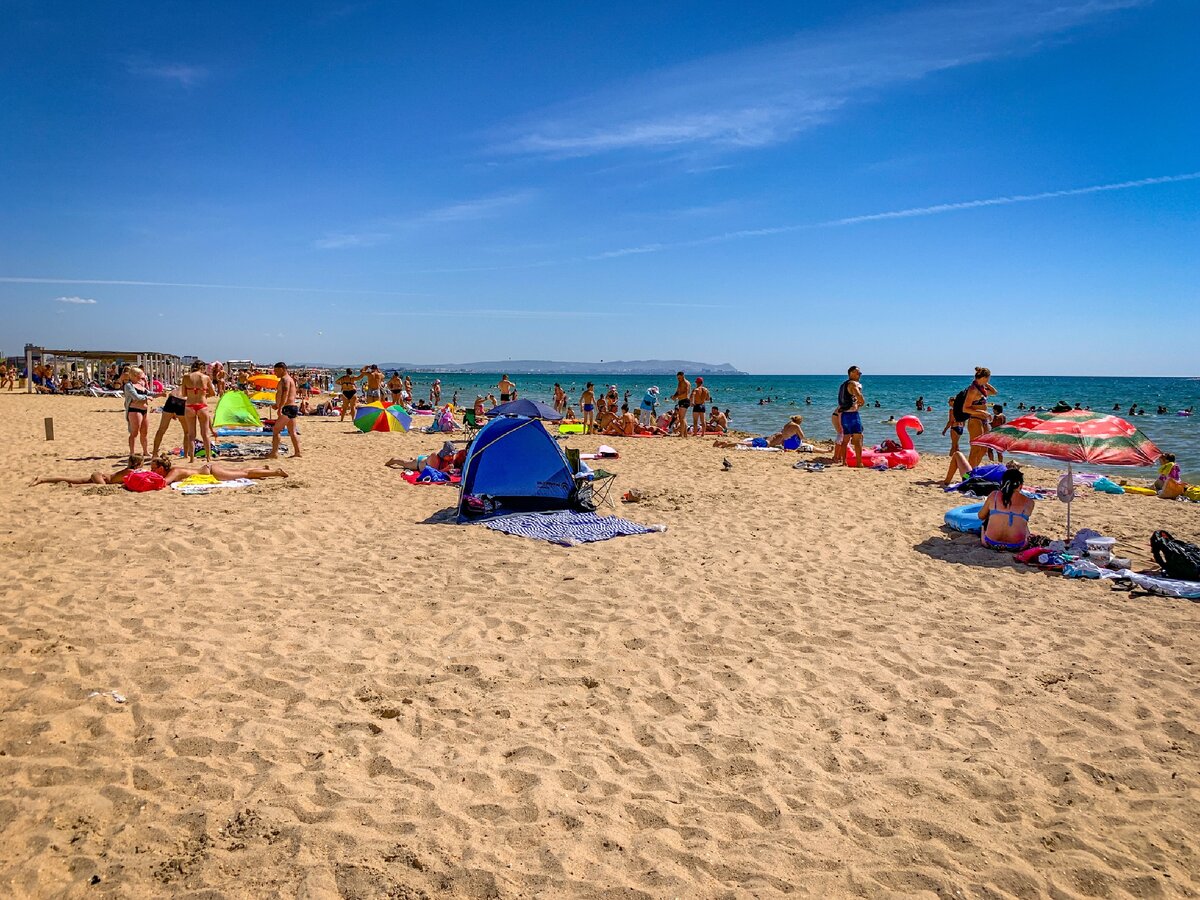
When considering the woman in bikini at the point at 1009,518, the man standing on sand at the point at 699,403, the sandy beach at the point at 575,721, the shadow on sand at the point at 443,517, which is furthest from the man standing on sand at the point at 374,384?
the woman in bikini at the point at 1009,518

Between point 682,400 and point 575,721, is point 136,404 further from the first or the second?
point 682,400

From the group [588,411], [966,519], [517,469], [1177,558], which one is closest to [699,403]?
[588,411]

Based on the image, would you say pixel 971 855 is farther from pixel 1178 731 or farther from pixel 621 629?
pixel 621 629

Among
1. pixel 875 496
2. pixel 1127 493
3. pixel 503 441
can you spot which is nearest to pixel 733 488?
pixel 875 496

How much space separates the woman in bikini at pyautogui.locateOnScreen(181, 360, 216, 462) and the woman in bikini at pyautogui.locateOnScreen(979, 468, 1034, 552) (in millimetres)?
11831

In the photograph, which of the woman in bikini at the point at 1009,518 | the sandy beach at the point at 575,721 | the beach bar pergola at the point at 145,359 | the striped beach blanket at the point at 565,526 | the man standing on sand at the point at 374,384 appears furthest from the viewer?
the beach bar pergola at the point at 145,359

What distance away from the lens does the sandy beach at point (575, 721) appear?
116 inches

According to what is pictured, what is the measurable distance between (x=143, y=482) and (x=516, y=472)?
509 centimetres

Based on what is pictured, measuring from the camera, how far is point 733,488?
11.4 meters

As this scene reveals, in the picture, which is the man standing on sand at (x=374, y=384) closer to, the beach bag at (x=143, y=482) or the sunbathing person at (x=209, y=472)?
the sunbathing person at (x=209, y=472)

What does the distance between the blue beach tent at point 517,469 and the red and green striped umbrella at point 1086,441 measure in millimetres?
5235

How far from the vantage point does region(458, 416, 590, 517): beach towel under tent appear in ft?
29.5

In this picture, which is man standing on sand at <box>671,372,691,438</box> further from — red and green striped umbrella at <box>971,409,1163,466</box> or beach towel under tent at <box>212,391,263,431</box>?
red and green striped umbrella at <box>971,409,1163,466</box>

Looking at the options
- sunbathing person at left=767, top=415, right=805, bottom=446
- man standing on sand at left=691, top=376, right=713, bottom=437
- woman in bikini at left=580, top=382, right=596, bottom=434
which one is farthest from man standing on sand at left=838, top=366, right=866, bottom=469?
woman in bikini at left=580, top=382, right=596, bottom=434
